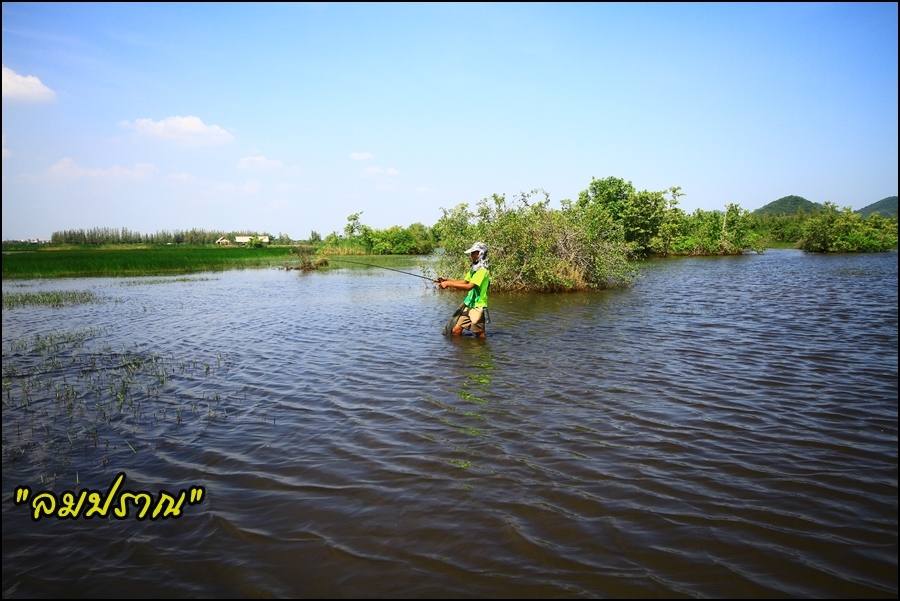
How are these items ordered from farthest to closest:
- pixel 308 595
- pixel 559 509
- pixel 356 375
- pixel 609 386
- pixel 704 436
→ pixel 356 375 < pixel 609 386 < pixel 704 436 < pixel 559 509 < pixel 308 595

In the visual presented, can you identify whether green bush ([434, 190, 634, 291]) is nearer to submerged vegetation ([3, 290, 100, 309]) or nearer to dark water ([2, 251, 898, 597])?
dark water ([2, 251, 898, 597])

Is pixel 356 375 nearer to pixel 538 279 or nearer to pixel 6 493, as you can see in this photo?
pixel 6 493

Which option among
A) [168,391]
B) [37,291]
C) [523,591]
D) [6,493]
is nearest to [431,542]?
[523,591]

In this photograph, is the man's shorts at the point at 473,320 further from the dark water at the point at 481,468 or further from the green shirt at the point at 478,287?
the dark water at the point at 481,468

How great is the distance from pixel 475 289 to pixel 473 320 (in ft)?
A: 2.79

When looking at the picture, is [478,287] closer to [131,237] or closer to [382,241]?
[382,241]

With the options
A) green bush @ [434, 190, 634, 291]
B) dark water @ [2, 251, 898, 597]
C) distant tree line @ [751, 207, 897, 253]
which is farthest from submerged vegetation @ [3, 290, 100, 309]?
distant tree line @ [751, 207, 897, 253]

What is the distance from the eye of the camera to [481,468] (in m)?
5.46

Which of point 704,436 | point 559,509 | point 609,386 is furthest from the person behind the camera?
point 609,386

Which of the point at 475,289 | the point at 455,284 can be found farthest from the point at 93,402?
the point at 475,289

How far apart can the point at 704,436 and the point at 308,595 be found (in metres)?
4.93

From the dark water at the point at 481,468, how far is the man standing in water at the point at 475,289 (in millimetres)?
809

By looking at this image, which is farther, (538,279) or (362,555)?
(538,279)

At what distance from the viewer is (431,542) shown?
414 cm
